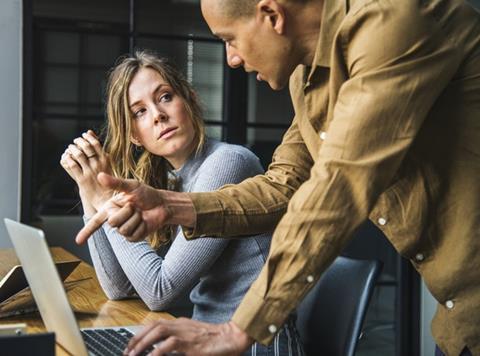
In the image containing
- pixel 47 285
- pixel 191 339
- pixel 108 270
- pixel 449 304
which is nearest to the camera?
pixel 191 339

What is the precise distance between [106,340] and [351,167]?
0.67m

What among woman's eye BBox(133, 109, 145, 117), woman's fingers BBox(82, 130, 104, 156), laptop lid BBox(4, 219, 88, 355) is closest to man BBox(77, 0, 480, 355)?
laptop lid BBox(4, 219, 88, 355)

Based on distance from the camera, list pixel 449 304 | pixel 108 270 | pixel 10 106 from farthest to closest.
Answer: pixel 10 106
pixel 108 270
pixel 449 304

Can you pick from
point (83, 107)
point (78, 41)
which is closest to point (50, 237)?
point (83, 107)

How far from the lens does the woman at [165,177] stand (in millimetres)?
2055

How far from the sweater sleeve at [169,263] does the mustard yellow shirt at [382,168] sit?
13.6 inches

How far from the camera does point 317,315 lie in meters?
2.08

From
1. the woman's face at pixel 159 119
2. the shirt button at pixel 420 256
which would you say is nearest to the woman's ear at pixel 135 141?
the woman's face at pixel 159 119

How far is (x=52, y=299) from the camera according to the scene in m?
1.39

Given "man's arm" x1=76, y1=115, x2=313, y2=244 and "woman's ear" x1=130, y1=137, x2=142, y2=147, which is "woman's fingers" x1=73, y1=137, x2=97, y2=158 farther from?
"man's arm" x1=76, y1=115, x2=313, y2=244

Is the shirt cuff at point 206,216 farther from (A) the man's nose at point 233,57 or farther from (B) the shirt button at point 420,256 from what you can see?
(B) the shirt button at point 420,256

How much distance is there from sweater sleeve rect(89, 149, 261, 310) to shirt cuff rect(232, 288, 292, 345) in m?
0.83

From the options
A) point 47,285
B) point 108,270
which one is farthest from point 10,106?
point 47,285

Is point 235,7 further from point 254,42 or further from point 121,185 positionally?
point 121,185
